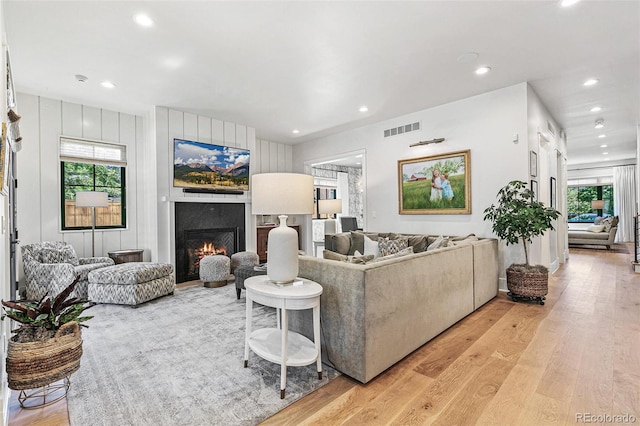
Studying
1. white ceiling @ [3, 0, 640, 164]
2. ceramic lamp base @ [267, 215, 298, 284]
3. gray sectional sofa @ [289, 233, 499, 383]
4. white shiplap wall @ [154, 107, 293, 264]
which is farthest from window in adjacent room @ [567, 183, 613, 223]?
ceramic lamp base @ [267, 215, 298, 284]

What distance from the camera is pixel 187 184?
520 centimetres

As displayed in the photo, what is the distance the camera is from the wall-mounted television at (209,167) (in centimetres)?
512

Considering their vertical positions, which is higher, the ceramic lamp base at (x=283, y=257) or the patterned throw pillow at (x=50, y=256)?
the ceramic lamp base at (x=283, y=257)

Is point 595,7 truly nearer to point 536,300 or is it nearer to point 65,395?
point 536,300

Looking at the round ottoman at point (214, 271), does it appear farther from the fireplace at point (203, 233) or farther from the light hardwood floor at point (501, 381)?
the light hardwood floor at point (501, 381)

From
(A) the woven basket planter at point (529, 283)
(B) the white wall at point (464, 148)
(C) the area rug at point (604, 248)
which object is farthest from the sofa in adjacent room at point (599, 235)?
(A) the woven basket planter at point (529, 283)

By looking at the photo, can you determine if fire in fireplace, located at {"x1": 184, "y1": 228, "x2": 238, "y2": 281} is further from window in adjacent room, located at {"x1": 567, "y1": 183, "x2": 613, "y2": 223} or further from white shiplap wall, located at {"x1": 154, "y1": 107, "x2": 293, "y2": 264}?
window in adjacent room, located at {"x1": 567, "y1": 183, "x2": 613, "y2": 223}

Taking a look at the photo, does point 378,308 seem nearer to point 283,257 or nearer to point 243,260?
point 283,257

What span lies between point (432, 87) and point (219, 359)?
4.06 meters

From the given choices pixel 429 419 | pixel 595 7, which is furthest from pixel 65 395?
pixel 595 7

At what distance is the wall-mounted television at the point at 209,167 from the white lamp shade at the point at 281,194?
3497mm

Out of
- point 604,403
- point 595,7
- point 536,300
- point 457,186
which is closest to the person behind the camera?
point 604,403

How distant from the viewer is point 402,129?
5.40m

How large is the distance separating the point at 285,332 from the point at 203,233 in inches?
159
